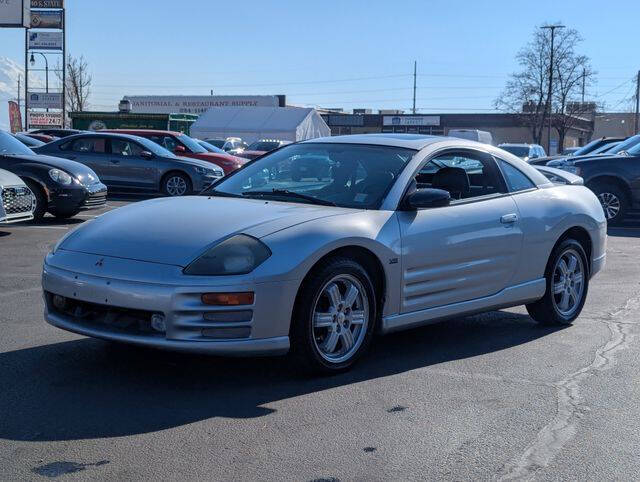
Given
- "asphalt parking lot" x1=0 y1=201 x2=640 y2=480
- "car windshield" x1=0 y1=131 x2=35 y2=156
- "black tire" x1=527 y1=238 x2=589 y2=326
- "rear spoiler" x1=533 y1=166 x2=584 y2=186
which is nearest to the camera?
"asphalt parking lot" x1=0 y1=201 x2=640 y2=480

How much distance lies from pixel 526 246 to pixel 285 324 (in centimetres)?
238

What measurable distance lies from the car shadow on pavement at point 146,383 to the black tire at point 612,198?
946 cm

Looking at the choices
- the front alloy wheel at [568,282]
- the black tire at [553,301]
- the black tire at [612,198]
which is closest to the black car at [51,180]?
the black tire at [553,301]

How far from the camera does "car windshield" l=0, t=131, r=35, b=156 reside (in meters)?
12.5

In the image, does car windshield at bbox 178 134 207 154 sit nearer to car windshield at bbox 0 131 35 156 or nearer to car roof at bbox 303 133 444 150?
car windshield at bbox 0 131 35 156

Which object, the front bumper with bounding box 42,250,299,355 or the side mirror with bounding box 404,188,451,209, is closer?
the front bumper with bounding box 42,250,299,355

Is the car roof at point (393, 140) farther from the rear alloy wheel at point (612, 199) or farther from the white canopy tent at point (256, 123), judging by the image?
the white canopy tent at point (256, 123)

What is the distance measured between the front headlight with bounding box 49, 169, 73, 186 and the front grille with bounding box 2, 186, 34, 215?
1398 millimetres

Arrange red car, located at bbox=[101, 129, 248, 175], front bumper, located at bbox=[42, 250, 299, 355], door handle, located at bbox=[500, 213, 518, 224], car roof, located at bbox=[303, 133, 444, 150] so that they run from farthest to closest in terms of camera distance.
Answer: red car, located at bbox=[101, 129, 248, 175]
door handle, located at bbox=[500, 213, 518, 224]
car roof, located at bbox=[303, 133, 444, 150]
front bumper, located at bbox=[42, 250, 299, 355]

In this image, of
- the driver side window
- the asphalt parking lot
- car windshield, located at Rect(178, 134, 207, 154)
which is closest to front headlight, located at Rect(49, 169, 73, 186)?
the asphalt parking lot

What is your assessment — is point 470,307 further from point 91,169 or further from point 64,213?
point 91,169

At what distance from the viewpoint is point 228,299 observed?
15.2 feet

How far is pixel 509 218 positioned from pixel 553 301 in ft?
3.11

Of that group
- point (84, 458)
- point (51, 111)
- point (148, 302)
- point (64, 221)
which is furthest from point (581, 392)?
point (51, 111)
